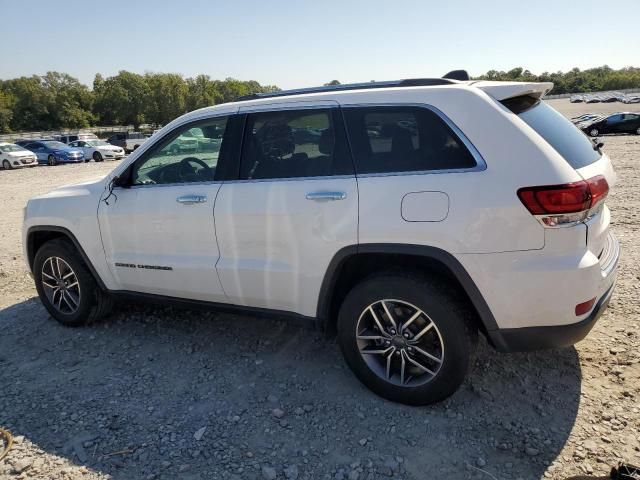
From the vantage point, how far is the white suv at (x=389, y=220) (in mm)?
2553

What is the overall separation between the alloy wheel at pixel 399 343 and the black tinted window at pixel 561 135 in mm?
1186

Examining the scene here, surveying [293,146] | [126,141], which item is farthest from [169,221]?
[126,141]

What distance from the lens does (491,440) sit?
2.72 meters

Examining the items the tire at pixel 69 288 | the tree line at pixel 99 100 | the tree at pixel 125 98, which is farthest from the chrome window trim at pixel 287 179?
the tree at pixel 125 98

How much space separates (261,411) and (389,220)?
4.78ft

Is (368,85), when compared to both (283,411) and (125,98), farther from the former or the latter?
(125,98)

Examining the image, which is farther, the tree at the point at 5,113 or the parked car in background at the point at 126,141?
the tree at the point at 5,113

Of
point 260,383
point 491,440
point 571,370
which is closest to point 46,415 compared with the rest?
point 260,383

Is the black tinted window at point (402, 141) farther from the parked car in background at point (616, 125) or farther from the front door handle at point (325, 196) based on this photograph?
the parked car in background at point (616, 125)

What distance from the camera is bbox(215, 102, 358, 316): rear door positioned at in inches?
118

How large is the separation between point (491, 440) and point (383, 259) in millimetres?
1179

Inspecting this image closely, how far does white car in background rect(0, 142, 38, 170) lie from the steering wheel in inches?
1104

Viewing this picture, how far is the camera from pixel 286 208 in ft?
10.2

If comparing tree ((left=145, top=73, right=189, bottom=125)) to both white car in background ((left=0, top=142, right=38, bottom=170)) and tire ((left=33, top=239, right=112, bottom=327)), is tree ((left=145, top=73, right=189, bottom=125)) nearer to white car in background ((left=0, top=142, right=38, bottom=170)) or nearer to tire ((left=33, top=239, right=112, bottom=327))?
white car in background ((left=0, top=142, right=38, bottom=170))
